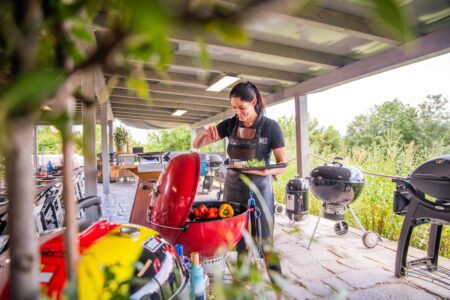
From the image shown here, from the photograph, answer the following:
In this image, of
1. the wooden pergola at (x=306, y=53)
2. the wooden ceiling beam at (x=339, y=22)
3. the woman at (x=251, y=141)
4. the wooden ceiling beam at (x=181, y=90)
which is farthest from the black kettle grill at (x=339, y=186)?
the wooden ceiling beam at (x=181, y=90)

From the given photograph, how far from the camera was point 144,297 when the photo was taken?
0.86m

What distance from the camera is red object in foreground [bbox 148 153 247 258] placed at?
1556 millimetres

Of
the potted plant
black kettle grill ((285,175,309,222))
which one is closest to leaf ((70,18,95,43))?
black kettle grill ((285,175,309,222))

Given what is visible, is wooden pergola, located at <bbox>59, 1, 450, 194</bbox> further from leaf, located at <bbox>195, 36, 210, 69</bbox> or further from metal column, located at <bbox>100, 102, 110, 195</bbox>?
metal column, located at <bbox>100, 102, 110, 195</bbox>

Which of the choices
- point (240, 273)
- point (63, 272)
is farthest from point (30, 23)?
point (63, 272)

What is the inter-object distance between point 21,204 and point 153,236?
34.2 inches

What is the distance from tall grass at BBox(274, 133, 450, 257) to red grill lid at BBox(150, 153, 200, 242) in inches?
146

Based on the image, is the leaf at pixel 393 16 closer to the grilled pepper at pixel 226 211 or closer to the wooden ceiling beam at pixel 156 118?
the grilled pepper at pixel 226 211

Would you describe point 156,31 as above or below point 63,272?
above

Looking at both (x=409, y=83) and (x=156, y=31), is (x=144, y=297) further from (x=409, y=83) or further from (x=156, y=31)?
(x=409, y=83)

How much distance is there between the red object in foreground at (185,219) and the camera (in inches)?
61.2

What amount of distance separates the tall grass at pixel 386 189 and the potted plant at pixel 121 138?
9.44m

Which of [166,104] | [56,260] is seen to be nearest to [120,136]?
[166,104]

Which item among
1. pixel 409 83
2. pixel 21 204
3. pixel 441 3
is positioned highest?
pixel 409 83
